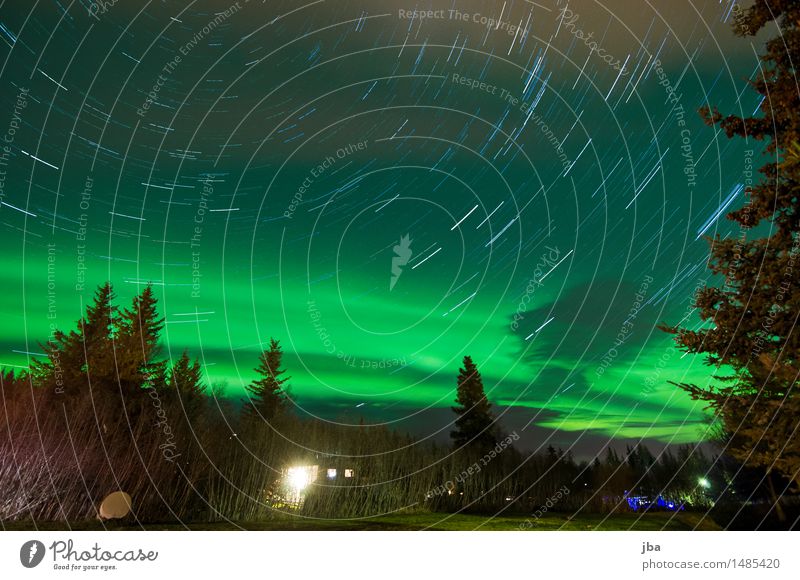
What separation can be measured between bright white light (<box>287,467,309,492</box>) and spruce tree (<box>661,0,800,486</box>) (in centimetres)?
1081

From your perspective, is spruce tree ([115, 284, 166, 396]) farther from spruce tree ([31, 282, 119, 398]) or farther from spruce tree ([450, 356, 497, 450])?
spruce tree ([450, 356, 497, 450])

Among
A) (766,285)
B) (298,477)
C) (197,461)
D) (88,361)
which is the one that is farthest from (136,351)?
(766,285)

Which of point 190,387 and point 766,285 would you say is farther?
point 190,387

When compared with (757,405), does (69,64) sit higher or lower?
higher

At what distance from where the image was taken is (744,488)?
2520 cm

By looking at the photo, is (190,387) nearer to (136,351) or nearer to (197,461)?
(136,351)
